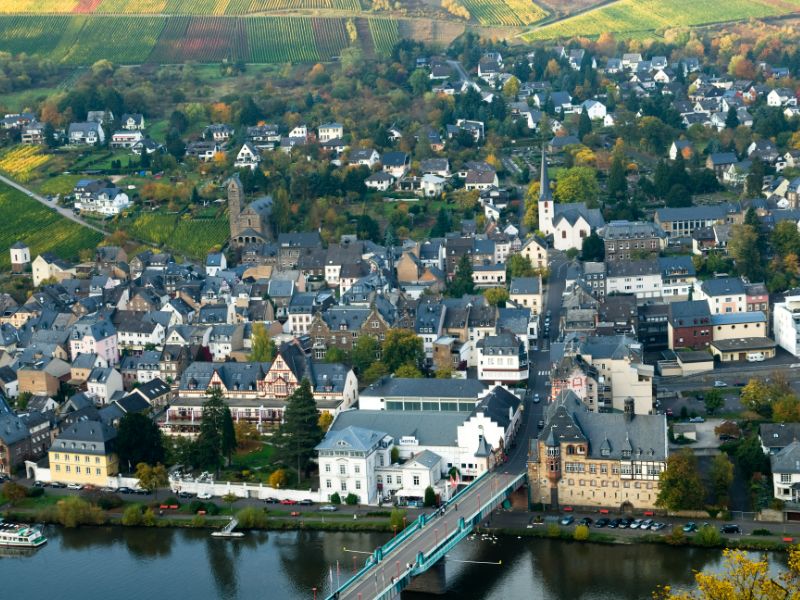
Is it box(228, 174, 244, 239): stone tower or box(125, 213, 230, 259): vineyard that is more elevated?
box(228, 174, 244, 239): stone tower

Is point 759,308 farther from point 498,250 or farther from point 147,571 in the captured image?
point 147,571

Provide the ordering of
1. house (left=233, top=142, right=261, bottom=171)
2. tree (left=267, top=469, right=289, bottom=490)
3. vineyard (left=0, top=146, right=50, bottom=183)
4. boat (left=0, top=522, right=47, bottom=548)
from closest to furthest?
boat (left=0, top=522, right=47, bottom=548)
tree (left=267, top=469, right=289, bottom=490)
house (left=233, top=142, right=261, bottom=171)
vineyard (left=0, top=146, right=50, bottom=183)

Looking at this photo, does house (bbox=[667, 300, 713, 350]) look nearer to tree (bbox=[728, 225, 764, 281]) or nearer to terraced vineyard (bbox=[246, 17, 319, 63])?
tree (bbox=[728, 225, 764, 281])

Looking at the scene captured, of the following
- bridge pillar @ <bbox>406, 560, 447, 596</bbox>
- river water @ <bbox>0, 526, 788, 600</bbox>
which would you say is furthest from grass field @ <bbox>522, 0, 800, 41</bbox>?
bridge pillar @ <bbox>406, 560, 447, 596</bbox>

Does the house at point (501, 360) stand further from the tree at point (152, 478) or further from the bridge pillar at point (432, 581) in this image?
the bridge pillar at point (432, 581)

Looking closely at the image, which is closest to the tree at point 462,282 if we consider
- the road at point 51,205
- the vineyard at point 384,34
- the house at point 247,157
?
the road at point 51,205

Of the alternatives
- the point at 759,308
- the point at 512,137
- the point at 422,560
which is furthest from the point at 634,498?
the point at 512,137
